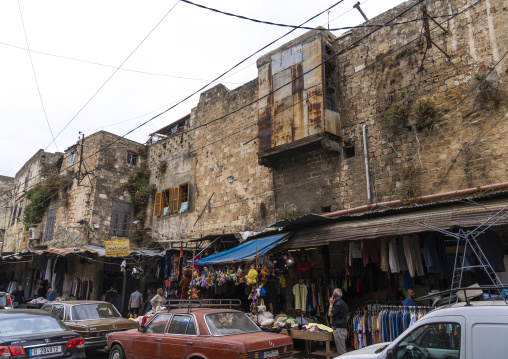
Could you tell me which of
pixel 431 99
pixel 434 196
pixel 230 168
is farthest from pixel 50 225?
pixel 431 99

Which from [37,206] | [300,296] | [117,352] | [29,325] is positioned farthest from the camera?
[37,206]

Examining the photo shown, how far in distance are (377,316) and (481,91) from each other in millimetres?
6552

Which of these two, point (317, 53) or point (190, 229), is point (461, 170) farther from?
point (190, 229)

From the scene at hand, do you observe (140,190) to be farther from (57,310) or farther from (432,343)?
(432,343)

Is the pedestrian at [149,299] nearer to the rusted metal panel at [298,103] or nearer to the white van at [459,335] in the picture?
the rusted metal panel at [298,103]

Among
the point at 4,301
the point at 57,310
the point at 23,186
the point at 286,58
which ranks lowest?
the point at 57,310

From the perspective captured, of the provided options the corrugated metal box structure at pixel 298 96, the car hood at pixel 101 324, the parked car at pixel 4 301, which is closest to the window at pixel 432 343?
the car hood at pixel 101 324

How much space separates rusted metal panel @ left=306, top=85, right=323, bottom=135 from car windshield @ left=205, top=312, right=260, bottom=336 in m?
6.73

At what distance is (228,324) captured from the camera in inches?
278

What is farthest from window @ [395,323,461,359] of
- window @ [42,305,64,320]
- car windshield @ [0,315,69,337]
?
window @ [42,305,64,320]

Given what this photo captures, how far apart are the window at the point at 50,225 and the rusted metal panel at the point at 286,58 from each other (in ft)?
54.1

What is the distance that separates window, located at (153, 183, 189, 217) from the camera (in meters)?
18.2

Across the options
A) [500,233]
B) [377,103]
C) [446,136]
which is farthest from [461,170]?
[377,103]

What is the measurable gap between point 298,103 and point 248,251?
5436mm
